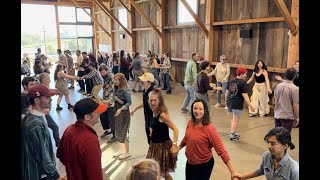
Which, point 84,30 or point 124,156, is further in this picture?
point 84,30

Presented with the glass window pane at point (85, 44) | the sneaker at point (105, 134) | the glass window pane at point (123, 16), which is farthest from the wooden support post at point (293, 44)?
the glass window pane at point (85, 44)

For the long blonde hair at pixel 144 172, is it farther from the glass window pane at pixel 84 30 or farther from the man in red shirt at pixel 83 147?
the glass window pane at pixel 84 30

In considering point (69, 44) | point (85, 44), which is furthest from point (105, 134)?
point (85, 44)

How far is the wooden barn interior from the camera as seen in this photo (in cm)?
458

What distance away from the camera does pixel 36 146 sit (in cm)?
216

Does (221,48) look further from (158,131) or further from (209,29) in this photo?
(158,131)

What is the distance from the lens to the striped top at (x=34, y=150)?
214 cm

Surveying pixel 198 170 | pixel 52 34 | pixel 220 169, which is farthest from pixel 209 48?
pixel 52 34

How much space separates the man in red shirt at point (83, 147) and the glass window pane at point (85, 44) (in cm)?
1792

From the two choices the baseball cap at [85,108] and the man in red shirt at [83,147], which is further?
the baseball cap at [85,108]

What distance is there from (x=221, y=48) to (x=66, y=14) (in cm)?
1310

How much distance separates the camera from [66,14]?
18.3 metres
